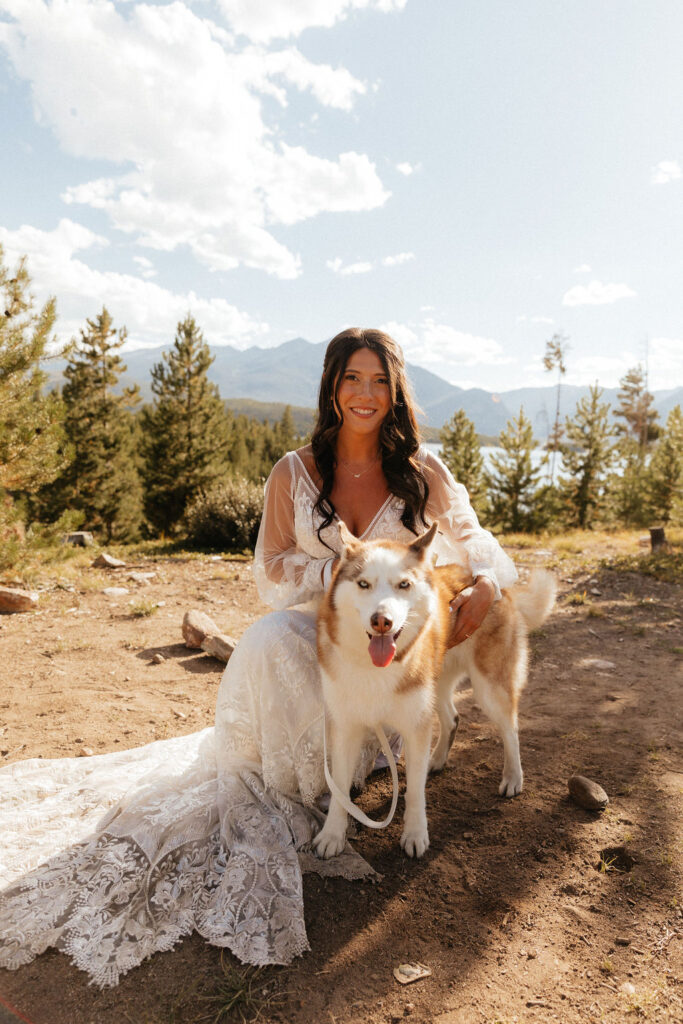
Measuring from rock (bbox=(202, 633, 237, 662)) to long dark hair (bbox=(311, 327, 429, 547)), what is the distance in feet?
7.78

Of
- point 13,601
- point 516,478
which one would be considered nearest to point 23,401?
point 13,601

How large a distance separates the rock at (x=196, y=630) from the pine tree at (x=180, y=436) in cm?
2110

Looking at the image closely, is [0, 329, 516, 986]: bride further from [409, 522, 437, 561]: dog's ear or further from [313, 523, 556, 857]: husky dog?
[409, 522, 437, 561]: dog's ear

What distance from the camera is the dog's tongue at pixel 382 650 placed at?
6.98 feet

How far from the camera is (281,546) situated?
3236 millimetres

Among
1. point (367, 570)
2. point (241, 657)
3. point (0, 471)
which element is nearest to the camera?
point (367, 570)

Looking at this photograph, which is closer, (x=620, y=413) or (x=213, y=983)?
(x=213, y=983)

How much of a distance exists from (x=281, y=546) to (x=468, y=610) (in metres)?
1.12

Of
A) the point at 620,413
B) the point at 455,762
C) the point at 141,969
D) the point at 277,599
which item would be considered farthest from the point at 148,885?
the point at 620,413

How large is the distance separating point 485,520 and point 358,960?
79.7 ft

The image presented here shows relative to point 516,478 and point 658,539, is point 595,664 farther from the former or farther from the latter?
point 516,478

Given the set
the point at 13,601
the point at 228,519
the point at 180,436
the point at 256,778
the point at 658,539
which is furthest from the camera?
the point at 180,436

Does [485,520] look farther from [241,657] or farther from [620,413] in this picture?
[620,413]

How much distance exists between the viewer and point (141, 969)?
196cm
